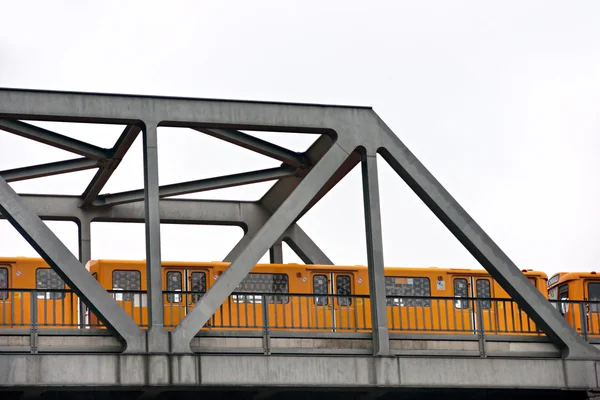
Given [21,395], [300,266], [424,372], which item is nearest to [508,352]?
[424,372]

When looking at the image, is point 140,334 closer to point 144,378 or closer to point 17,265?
point 144,378

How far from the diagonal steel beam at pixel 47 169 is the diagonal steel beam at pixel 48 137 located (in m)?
1.85

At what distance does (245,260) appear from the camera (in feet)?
92.9

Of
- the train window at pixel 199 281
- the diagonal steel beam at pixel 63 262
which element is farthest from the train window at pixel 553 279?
the diagonal steel beam at pixel 63 262

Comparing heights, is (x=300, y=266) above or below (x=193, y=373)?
above

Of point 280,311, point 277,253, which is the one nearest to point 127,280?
point 280,311

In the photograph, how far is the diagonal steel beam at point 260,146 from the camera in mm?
31328

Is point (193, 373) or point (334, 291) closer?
point (193, 373)

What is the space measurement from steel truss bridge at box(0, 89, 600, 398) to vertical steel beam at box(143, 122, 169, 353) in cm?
2

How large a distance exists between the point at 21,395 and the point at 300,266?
369 inches

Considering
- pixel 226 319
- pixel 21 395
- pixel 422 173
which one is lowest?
pixel 21 395

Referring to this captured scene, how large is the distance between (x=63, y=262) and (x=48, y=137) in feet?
18.0

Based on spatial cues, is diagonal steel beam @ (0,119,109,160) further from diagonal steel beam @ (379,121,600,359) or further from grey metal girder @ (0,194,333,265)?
diagonal steel beam @ (379,121,600,359)

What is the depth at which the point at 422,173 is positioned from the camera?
99.8 ft
